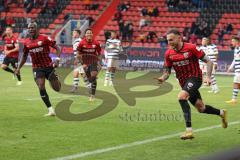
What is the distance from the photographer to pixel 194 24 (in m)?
35.4

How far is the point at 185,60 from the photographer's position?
9.74 meters

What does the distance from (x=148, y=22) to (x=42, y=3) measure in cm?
974

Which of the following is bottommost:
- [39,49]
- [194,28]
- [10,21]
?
[10,21]

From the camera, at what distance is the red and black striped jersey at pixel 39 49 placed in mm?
12883

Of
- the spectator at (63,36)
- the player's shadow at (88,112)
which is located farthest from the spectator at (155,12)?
the player's shadow at (88,112)

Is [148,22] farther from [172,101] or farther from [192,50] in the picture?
[192,50]

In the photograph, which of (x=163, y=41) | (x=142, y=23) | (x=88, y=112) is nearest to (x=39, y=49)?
(x=88, y=112)

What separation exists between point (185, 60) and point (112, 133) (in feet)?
6.45

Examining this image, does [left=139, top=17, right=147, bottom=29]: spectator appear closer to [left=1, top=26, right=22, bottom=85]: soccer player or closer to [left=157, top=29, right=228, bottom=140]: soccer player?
[left=1, top=26, right=22, bottom=85]: soccer player

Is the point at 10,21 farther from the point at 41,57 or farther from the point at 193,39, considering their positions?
the point at 41,57

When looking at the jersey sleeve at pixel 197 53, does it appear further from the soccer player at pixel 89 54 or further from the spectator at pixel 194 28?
the spectator at pixel 194 28

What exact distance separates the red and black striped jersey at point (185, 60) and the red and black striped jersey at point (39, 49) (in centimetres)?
400

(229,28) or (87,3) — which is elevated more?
(87,3)

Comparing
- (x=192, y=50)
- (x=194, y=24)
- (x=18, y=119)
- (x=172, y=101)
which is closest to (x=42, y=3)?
(x=194, y=24)
